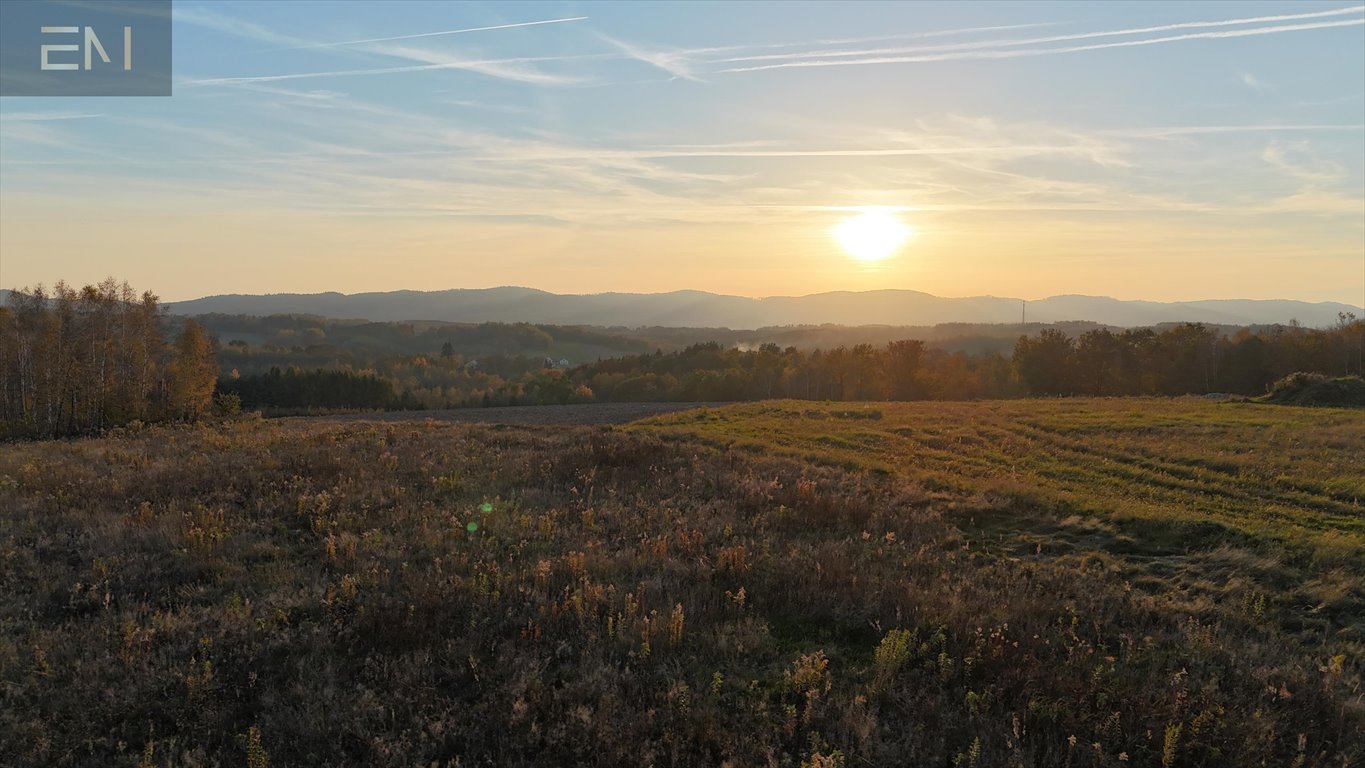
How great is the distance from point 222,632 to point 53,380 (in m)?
41.3

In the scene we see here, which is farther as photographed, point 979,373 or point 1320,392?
point 979,373

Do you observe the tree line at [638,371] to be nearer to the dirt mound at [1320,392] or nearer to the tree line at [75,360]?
the tree line at [75,360]

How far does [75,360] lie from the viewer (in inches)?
1405

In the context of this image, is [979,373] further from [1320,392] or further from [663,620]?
[663,620]

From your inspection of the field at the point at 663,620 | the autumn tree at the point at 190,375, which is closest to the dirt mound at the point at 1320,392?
the field at the point at 663,620

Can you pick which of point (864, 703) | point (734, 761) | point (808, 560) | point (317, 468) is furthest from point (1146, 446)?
point (317, 468)

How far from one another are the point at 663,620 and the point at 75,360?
4371cm

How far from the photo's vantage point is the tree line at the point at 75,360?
35.3m

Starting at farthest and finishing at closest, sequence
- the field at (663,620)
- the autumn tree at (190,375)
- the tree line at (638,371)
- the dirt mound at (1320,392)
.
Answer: the autumn tree at (190,375) → the tree line at (638,371) → the dirt mound at (1320,392) → the field at (663,620)

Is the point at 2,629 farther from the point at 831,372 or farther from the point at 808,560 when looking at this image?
the point at 831,372

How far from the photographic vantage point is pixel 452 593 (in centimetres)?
770

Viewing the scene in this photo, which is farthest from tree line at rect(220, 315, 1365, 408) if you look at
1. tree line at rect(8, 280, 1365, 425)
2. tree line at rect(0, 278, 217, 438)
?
tree line at rect(0, 278, 217, 438)

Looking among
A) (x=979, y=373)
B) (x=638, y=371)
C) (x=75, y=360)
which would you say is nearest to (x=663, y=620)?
(x=75, y=360)

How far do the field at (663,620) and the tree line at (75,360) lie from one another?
2841cm
